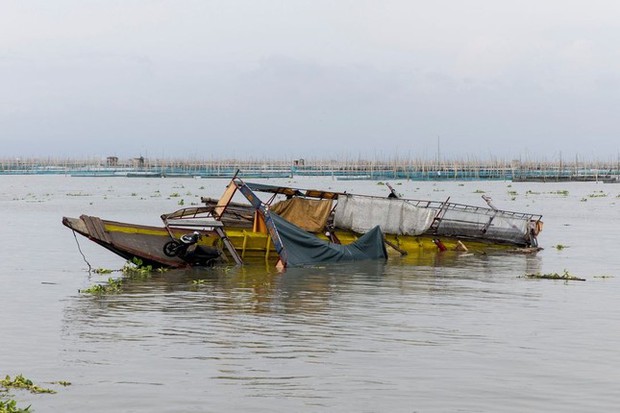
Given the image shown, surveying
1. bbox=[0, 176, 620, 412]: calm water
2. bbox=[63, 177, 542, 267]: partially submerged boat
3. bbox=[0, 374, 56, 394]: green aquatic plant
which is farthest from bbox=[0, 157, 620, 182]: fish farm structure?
bbox=[0, 374, 56, 394]: green aquatic plant

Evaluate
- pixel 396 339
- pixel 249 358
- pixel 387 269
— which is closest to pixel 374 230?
pixel 387 269

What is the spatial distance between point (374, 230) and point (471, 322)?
966cm

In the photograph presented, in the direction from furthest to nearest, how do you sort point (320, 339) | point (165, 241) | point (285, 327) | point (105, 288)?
point (165, 241) < point (105, 288) < point (285, 327) < point (320, 339)

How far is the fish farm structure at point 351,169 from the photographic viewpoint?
122312 millimetres

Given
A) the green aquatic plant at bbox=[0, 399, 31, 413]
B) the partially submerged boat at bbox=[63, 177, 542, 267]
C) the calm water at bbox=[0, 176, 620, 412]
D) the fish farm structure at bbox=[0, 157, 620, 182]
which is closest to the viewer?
the green aquatic plant at bbox=[0, 399, 31, 413]

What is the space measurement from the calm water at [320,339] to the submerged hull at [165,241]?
1.75 ft

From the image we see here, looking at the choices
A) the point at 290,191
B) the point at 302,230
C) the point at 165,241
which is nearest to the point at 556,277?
the point at 302,230

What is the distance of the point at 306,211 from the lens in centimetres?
2428

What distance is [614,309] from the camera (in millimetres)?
16656

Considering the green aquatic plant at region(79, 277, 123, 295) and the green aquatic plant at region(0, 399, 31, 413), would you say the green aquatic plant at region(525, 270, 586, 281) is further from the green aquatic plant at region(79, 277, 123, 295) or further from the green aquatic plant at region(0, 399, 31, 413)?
the green aquatic plant at region(0, 399, 31, 413)

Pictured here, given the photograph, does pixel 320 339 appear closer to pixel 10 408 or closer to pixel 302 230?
pixel 10 408

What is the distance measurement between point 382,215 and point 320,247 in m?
2.81

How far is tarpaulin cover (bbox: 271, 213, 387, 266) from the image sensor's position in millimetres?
22406

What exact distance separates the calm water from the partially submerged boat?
0.68 metres
